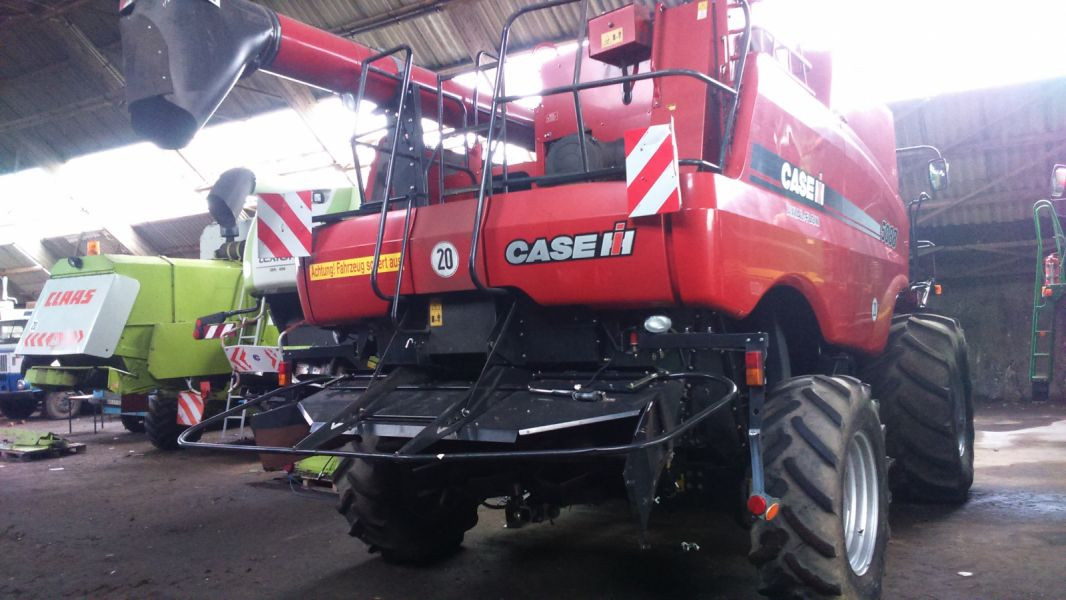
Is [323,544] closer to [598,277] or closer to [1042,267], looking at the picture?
[598,277]

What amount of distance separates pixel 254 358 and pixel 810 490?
6634 millimetres

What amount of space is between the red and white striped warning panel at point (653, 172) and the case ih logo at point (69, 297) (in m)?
8.20

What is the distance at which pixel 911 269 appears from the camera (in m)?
6.47

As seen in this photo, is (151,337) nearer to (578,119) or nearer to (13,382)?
(13,382)

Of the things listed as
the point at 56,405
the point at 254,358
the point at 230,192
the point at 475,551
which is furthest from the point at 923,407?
the point at 56,405

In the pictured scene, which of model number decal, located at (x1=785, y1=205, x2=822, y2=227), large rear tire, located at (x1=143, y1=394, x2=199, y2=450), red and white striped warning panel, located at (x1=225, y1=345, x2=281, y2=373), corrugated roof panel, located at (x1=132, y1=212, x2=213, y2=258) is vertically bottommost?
large rear tire, located at (x1=143, y1=394, x2=199, y2=450)

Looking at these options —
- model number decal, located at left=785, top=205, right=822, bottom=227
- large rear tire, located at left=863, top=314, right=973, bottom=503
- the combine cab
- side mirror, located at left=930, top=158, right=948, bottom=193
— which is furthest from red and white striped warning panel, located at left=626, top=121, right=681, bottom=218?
the combine cab

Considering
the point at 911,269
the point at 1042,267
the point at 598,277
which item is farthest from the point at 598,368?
the point at 1042,267

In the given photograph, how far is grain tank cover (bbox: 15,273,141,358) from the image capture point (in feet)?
29.5

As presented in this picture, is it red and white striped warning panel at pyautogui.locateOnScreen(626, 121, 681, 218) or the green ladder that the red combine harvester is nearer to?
red and white striped warning panel at pyautogui.locateOnScreen(626, 121, 681, 218)

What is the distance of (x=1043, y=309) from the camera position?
38.0ft

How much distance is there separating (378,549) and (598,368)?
1.82 metres

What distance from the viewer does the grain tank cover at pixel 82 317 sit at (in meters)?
8.99

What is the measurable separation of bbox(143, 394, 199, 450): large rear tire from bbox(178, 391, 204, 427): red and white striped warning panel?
0.30m
